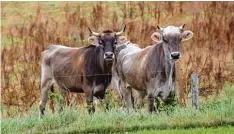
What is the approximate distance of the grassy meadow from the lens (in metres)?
12.4

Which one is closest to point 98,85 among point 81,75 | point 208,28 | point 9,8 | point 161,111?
point 81,75

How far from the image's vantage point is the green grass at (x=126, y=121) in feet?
40.2

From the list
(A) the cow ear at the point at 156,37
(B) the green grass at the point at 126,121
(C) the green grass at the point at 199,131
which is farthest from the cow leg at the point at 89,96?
(C) the green grass at the point at 199,131

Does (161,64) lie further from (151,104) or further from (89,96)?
(89,96)

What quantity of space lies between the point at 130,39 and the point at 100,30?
2.18m

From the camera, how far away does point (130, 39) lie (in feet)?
67.7

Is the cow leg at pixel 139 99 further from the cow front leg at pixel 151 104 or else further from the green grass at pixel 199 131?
the green grass at pixel 199 131

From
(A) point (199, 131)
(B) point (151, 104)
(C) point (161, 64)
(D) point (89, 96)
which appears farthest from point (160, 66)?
(A) point (199, 131)

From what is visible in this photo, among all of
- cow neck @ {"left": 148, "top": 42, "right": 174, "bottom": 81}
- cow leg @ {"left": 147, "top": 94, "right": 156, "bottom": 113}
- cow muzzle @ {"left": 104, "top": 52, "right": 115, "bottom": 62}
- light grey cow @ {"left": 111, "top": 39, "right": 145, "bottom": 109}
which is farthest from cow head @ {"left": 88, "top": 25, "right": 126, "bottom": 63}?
cow leg @ {"left": 147, "top": 94, "right": 156, "bottom": 113}

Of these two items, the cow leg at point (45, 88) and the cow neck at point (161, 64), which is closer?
the cow neck at point (161, 64)

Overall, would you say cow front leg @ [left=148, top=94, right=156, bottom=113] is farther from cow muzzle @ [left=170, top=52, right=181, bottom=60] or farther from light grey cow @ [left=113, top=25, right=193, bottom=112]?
cow muzzle @ [left=170, top=52, right=181, bottom=60]

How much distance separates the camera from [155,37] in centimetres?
1424

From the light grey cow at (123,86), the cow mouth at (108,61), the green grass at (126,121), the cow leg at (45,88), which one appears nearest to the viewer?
the green grass at (126,121)

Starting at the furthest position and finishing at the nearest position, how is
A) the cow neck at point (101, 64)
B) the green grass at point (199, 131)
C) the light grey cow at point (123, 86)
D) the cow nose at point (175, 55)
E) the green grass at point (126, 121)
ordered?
the light grey cow at point (123, 86) → the cow neck at point (101, 64) → the cow nose at point (175, 55) → the green grass at point (126, 121) → the green grass at point (199, 131)
